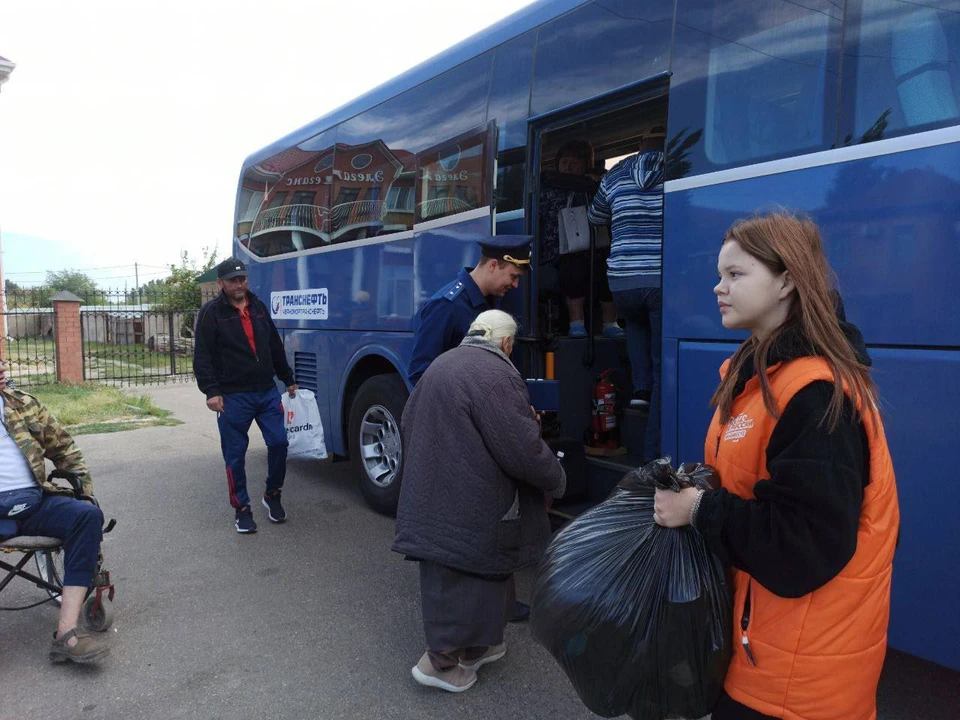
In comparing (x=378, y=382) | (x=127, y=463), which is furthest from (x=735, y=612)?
(x=127, y=463)

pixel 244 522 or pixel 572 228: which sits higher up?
pixel 572 228

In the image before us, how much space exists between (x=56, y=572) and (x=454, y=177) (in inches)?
123

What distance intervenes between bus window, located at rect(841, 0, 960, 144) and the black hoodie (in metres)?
1.53

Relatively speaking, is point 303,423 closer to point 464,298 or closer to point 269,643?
A: point 269,643

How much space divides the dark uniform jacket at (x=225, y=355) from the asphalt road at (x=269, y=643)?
3.58 feet

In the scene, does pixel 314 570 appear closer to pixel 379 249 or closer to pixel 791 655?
pixel 379 249

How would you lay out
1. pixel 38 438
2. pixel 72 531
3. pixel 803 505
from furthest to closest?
pixel 38 438
pixel 72 531
pixel 803 505

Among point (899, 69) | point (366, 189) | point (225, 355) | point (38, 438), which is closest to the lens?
point (899, 69)

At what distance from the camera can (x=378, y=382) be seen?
5.53m

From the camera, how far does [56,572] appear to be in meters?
3.81

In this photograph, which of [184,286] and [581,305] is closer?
[581,305]

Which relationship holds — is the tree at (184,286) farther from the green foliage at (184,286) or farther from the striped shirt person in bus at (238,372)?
the striped shirt person in bus at (238,372)

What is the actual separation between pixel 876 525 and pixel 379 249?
14.7 ft

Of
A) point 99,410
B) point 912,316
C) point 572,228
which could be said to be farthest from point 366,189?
point 99,410
